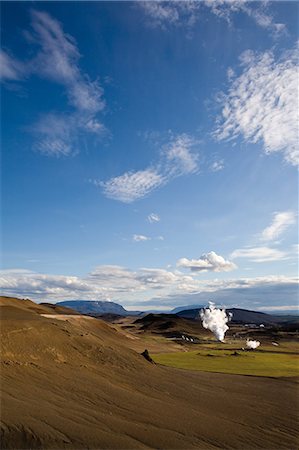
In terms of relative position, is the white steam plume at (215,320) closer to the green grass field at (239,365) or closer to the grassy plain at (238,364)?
the grassy plain at (238,364)

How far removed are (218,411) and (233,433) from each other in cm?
356

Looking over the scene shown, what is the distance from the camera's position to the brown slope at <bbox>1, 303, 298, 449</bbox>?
13117mm

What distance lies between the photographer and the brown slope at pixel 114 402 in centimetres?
1312

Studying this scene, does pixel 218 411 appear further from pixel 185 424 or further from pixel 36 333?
pixel 36 333

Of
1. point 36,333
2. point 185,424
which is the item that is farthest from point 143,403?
point 36,333

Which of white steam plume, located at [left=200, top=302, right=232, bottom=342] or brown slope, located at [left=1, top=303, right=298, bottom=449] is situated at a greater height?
white steam plume, located at [left=200, top=302, right=232, bottom=342]

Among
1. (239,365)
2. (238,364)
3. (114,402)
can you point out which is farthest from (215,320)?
(114,402)

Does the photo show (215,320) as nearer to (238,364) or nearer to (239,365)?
(238,364)

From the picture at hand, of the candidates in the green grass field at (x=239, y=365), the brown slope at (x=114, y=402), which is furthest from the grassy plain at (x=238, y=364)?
the brown slope at (x=114, y=402)

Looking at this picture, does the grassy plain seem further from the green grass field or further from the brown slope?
the brown slope

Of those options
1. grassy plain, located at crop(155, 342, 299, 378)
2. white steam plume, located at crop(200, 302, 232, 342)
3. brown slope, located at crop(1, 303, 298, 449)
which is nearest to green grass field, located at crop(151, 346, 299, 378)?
grassy plain, located at crop(155, 342, 299, 378)

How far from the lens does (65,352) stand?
24266 millimetres

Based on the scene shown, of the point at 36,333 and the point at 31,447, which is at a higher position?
the point at 36,333

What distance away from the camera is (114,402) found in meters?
18.1
